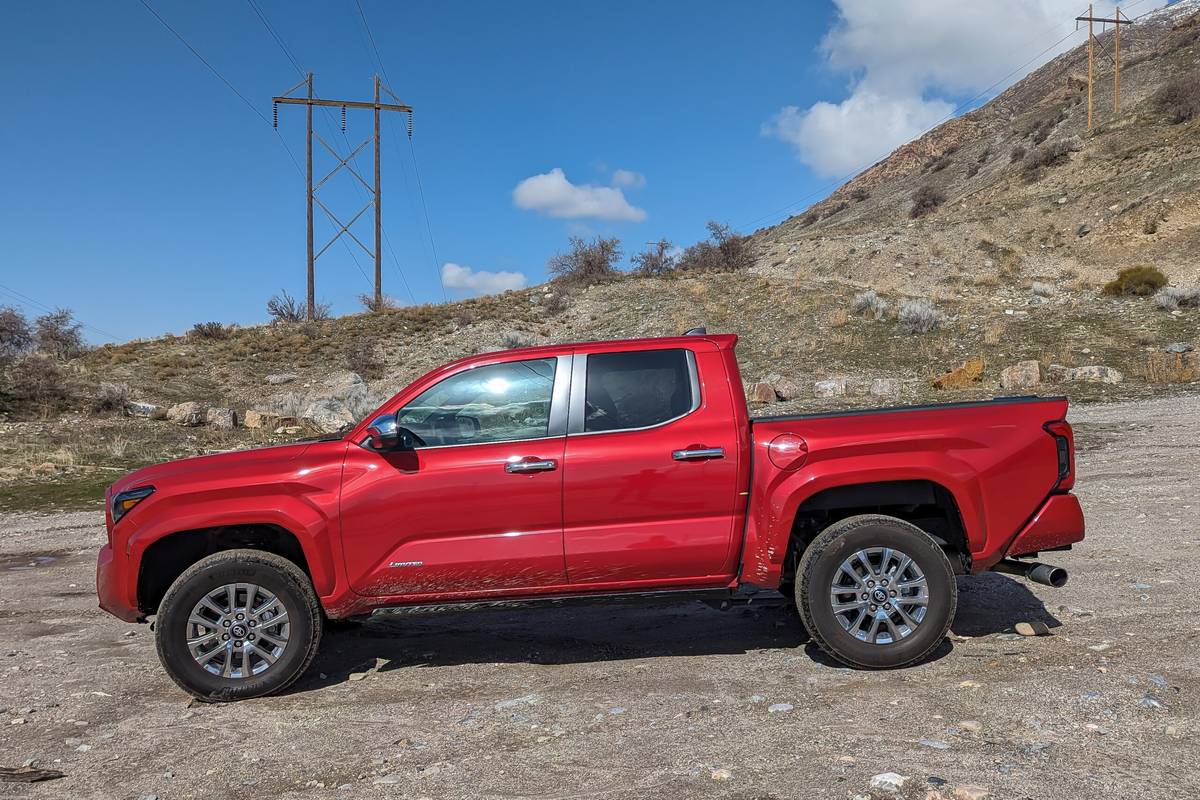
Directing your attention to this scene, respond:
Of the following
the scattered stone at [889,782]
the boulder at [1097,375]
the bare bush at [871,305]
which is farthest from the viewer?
the bare bush at [871,305]

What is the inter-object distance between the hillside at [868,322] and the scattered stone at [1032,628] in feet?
40.9

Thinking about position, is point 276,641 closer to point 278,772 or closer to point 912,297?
point 278,772

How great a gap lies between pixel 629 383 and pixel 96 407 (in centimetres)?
1911

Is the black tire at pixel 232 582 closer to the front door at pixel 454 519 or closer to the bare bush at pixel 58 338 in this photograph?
the front door at pixel 454 519

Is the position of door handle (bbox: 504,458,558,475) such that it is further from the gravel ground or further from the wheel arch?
the wheel arch

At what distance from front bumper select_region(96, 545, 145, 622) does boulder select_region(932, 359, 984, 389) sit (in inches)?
660

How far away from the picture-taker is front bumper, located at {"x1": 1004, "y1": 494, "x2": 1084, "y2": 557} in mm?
4629

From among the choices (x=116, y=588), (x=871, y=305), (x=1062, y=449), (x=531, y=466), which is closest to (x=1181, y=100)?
(x=871, y=305)

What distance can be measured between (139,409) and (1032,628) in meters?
20.3

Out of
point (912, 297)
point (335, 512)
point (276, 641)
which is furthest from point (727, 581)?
point (912, 297)

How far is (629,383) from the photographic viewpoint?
15.7 ft

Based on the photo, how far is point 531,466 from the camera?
450 centimetres

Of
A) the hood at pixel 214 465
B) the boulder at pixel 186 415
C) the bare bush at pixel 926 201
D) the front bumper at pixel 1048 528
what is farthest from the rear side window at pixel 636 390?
the bare bush at pixel 926 201

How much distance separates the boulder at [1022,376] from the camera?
17406 millimetres
